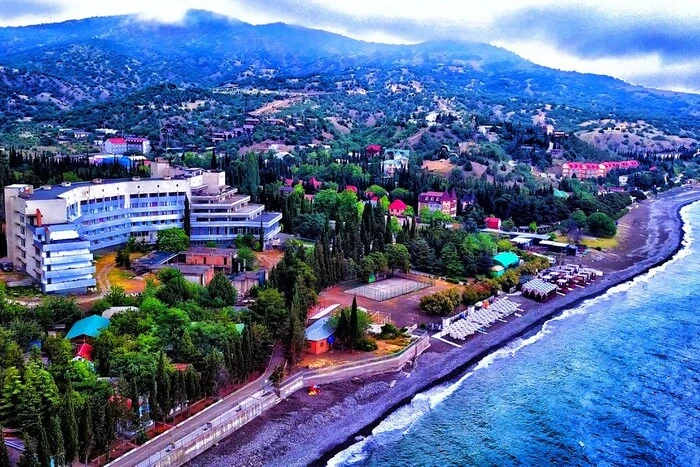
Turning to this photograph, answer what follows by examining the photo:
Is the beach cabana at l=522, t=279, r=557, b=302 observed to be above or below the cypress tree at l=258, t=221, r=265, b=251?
below

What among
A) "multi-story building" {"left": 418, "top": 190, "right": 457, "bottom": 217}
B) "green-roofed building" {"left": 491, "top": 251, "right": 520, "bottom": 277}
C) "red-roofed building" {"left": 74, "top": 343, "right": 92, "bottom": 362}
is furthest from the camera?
"multi-story building" {"left": 418, "top": 190, "right": 457, "bottom": 217}

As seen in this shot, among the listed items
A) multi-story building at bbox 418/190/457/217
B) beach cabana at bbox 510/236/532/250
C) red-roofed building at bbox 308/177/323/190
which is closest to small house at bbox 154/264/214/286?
beach cabana at bbox 510/236/532/250

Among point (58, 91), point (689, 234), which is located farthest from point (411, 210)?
point (58, 91)

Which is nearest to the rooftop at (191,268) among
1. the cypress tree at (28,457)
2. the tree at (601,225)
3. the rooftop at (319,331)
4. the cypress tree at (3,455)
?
the rooftop at (319,331)

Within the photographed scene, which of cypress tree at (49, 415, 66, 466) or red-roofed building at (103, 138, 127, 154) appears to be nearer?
cypress tree at (49, 415, 66, 466)

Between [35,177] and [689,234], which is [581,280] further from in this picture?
[35,177]

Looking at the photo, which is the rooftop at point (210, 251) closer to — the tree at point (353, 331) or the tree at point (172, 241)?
the tree at point (172, 241)

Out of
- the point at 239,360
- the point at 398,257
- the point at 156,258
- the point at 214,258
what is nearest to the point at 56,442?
the point at 239,360

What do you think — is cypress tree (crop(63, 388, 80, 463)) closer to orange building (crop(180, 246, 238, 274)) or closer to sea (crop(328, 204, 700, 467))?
sea (crop(328, 204, 700, 467))
